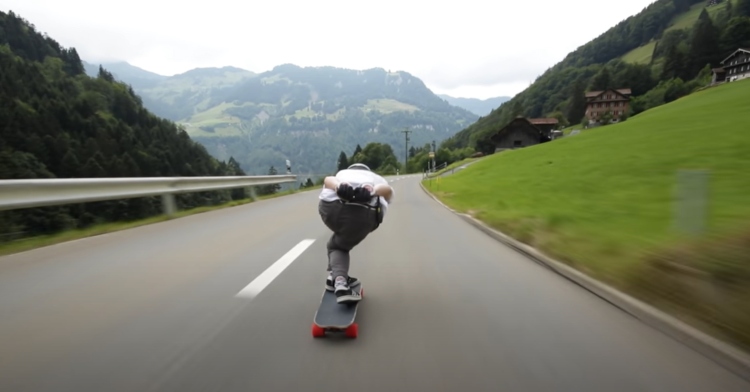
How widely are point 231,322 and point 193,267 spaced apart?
8.41 feet

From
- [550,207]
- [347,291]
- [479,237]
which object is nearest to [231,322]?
[347,291]

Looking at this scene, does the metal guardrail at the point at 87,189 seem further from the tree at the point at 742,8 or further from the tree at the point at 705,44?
the tree at the point at 742,8

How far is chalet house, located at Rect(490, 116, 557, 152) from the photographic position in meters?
93.9

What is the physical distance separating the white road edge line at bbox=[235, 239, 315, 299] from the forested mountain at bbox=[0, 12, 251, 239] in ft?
18.3

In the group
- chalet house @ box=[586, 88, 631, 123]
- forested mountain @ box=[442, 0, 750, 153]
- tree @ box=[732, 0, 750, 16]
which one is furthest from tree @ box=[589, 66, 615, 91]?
tree @ box=[732, 0, 750, 16]

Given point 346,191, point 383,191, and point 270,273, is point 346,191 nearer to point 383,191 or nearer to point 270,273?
point 383,191

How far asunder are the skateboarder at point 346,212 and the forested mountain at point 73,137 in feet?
24.7

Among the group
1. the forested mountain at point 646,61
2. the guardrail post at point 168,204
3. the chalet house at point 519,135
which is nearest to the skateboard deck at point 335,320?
the guardrail post at point 168,204

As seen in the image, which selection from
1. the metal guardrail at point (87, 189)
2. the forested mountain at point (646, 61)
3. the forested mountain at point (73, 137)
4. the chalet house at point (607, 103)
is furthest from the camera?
the chalet house at point (607, 103)

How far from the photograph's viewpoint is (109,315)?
4.16m

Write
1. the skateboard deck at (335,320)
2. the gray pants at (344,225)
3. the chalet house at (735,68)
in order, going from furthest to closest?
the chalet house at (735,68)
the gray pants at (344,225)
the skateboard deck at (335,320)

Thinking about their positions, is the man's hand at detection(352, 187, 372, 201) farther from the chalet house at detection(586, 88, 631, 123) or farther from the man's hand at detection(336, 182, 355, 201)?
the chalet house at detection(586, 88, 631, 123)

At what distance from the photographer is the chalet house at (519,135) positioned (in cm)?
9388

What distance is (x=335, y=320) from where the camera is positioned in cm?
357
